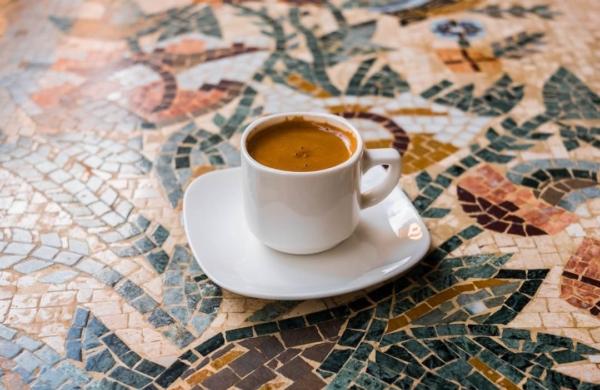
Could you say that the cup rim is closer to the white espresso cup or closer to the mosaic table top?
the white espresso cup

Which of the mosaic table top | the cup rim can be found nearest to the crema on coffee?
the cup rim

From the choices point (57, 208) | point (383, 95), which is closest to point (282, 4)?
point (383, 95)

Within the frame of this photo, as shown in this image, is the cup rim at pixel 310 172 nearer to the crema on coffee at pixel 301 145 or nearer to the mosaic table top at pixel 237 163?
the crema on coffee at pixel 301 145

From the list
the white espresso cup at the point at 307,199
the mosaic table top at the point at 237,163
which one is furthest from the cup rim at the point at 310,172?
the mosaic table top at the point at 237,163

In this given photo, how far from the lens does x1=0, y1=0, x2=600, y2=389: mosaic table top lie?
1.69 ft

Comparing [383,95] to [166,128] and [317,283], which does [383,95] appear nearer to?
[166,128]

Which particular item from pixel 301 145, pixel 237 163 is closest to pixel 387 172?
pixel 301 145

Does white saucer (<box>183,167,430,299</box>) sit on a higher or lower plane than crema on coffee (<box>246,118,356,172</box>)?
lower

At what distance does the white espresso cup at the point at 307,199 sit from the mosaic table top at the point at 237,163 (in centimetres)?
6

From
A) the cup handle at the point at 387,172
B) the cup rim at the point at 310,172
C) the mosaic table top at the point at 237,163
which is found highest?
the cup rim at the point at 310,172

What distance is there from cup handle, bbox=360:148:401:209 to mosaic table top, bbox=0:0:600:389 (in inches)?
2.9

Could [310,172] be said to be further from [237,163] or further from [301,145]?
[237,163]

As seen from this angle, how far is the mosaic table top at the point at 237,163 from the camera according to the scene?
514 millimetres

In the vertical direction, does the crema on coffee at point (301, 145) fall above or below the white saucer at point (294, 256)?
above
